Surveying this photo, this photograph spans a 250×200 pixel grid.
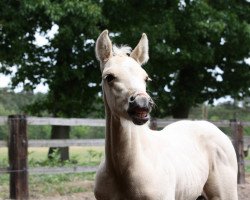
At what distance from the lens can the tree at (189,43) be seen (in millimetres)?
16344

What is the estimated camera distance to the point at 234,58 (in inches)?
790

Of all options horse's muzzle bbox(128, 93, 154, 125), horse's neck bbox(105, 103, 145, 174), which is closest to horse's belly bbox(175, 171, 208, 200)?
horse's neck bbox(105, 103, 145, 174)

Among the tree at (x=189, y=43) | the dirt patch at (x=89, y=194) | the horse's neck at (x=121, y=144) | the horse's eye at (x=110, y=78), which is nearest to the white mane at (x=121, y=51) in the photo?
the horse's eye at (x=110, y=78)

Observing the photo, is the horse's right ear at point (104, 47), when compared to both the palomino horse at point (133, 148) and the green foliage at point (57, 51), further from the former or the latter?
the green foliage at point (57, 51)

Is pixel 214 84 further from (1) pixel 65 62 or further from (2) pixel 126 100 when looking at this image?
(2) pixel 126 100

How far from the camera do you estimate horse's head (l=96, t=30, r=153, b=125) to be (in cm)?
399

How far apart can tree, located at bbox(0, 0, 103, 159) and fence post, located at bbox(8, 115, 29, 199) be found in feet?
17.4

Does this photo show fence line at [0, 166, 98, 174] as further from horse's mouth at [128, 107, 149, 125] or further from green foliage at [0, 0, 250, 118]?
horse's mouth at [128, 107, 149, 125]

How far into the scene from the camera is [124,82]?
14.0ft

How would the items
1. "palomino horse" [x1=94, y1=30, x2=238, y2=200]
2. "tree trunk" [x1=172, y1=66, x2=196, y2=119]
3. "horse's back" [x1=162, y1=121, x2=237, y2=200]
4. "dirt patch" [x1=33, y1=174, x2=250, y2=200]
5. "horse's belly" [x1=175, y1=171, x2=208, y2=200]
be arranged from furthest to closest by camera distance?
"tree trunk" [x1=172, y1=66, x2=196, y2=119]
"dirt patch" [x1=33, y1=174, x2=250, y2=200]
"horse's back" [x1=162, y1=121, x2=237, y2=200]
"horse's belly" [x1=175, y1=171, x2=208, y2=200]
"palomino horse" [x1=94, y1=30, x2=238, y2=200]

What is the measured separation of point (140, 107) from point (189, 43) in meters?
14.1

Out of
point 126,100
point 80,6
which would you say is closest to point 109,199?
point 126,100

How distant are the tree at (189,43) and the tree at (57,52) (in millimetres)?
1196

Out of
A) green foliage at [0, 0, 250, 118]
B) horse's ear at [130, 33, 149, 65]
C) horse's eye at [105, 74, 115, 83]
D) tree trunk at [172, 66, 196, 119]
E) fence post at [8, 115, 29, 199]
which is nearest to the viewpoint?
horse's eye at [105, 74, 115, 83]
